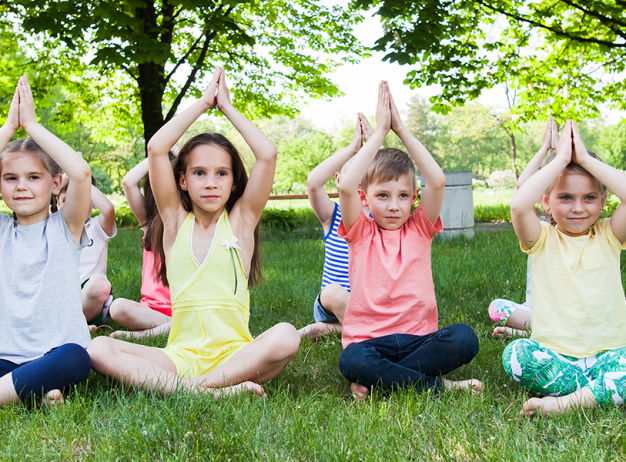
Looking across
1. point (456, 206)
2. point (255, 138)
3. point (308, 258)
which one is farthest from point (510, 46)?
point (255, 138)

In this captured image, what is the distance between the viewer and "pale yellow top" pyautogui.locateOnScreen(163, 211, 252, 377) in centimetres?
267

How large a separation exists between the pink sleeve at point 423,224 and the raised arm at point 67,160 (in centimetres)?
169

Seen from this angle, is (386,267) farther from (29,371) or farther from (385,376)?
(29,371)

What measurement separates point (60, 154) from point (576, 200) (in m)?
2.55

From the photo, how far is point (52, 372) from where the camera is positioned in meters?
2.38

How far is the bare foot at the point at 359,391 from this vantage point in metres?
2.49

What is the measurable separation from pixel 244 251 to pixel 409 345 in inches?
39.7

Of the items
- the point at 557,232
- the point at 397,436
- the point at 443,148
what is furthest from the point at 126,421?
the point at 443,148

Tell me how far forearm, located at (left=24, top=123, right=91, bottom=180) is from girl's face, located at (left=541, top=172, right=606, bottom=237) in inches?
92.1

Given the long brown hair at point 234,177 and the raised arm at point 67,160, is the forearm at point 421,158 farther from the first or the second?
the raised arm at point 67,160

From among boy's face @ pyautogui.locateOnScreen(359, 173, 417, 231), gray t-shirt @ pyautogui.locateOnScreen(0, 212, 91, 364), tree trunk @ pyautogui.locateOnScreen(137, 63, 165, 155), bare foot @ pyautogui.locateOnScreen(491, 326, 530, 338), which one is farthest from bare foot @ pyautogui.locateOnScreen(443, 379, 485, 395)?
tree trunk @ pyautogui.locateOnScreen(137, 63, 165, 155)

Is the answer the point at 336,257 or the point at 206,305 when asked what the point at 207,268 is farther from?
the point at 336,257

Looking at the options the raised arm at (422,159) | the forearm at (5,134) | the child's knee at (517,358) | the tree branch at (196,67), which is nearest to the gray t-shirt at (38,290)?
the forearm at (5,134)

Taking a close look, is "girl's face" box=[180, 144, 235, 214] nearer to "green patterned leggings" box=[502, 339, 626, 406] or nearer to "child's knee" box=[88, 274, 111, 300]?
"child's knee" box=[88, 274, 111, 300]
